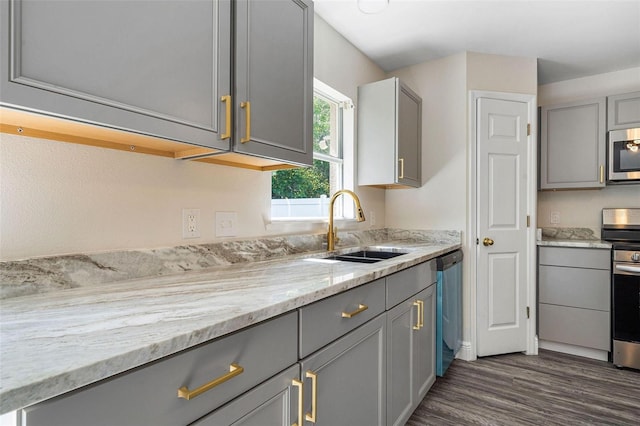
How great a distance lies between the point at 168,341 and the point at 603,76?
421cm

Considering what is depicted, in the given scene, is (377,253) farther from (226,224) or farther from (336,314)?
(336,314)

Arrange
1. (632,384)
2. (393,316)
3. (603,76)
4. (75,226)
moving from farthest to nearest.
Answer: (603,76) → (632,384) → (393,316) → (75,226)

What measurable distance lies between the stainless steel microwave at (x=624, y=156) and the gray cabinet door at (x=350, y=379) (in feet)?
8.97

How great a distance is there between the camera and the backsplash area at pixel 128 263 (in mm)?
945

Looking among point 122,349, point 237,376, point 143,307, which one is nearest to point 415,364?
point 237,376

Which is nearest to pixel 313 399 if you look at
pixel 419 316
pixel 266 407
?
pixel 266 407

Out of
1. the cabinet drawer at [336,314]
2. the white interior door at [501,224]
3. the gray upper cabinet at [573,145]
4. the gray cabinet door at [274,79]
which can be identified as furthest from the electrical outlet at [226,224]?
the gray upper cabinet at [573,145]

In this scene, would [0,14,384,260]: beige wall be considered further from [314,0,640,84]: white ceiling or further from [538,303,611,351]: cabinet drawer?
[538,303,611,351]: cabinet drawer

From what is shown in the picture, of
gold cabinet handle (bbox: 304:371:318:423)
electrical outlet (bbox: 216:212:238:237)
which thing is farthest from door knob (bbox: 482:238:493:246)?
gold cabinet handle (bbox: 304:371:318:423)

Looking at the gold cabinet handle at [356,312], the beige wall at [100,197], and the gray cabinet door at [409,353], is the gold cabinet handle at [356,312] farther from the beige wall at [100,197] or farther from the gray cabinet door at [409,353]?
the beige wall at [100,197]

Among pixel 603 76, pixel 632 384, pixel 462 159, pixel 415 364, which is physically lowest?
pixel 632 384

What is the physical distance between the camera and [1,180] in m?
0.93

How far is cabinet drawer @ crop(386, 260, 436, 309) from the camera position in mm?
1559

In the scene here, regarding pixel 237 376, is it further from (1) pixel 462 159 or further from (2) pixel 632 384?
(2) pixel 632 384
